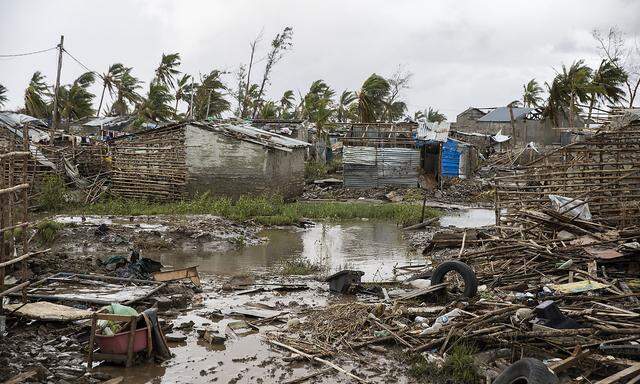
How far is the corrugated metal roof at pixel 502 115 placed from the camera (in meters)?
42.3

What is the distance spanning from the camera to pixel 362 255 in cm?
1319

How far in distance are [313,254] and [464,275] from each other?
5637mm

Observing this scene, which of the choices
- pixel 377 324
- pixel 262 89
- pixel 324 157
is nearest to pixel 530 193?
pixel 377 324

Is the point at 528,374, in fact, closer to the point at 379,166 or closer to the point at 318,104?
the point at 379,166

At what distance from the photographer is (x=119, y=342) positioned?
19.5 feet

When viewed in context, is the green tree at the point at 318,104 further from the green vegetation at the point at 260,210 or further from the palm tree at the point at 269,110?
the green vegetation at the point at 260,210

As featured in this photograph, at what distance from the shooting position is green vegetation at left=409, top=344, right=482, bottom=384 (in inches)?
220

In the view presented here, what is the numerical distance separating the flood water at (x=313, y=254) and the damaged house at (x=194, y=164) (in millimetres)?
4580

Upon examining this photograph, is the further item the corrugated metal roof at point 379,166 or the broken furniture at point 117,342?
the corrugated metal roof at point 379,166

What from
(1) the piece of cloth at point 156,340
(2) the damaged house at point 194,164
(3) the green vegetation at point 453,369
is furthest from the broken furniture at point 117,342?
(2) the damaged house at point 194,164

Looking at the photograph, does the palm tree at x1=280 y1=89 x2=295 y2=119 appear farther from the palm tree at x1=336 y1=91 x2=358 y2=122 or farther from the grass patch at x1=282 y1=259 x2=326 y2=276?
the grass patch at x1=282 y1=259 x2=326 y2=276

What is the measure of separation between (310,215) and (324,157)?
1668 cm

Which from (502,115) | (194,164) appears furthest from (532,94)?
(194,164)

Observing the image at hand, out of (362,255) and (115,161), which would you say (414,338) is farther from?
(115,161)
